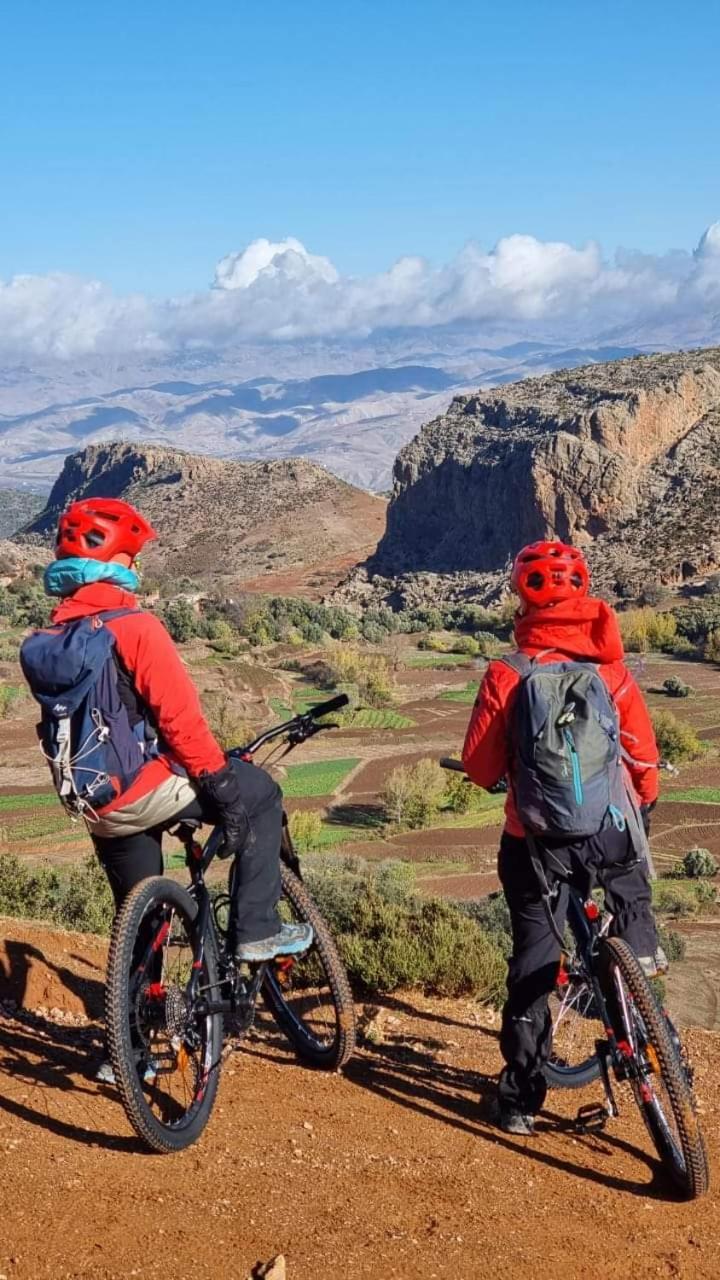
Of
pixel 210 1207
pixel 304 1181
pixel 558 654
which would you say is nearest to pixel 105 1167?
pixel 210 1207

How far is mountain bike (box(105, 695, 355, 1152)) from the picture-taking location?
12.6ft

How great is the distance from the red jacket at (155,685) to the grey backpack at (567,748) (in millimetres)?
1122

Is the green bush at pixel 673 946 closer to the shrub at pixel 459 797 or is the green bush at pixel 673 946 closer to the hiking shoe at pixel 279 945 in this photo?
the hiking shoe at pixel 279 945

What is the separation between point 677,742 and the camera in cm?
4003

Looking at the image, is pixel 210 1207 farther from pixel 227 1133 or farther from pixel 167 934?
pixel 167 934

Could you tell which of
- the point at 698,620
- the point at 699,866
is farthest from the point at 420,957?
the point at 698,620

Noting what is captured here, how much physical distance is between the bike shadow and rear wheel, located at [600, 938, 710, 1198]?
0.16 m

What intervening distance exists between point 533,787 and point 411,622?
237ft

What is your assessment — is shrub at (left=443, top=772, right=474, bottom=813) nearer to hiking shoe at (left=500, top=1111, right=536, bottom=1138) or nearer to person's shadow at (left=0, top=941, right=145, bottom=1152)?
person's shadow at (left=0, top=941, right=145, bottom=1152)

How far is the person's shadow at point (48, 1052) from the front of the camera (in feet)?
14.0

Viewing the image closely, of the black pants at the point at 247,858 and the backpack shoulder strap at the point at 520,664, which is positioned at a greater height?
the backpack shoulder strap at the point at 520,664

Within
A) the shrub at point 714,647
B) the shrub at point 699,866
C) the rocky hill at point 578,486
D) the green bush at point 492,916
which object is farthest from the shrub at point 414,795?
the rocky hill at point 578,486

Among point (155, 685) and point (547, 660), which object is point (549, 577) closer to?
point (547, 660)

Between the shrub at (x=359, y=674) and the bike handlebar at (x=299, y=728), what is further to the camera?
Result: the shrub at (x=359, y=674)
